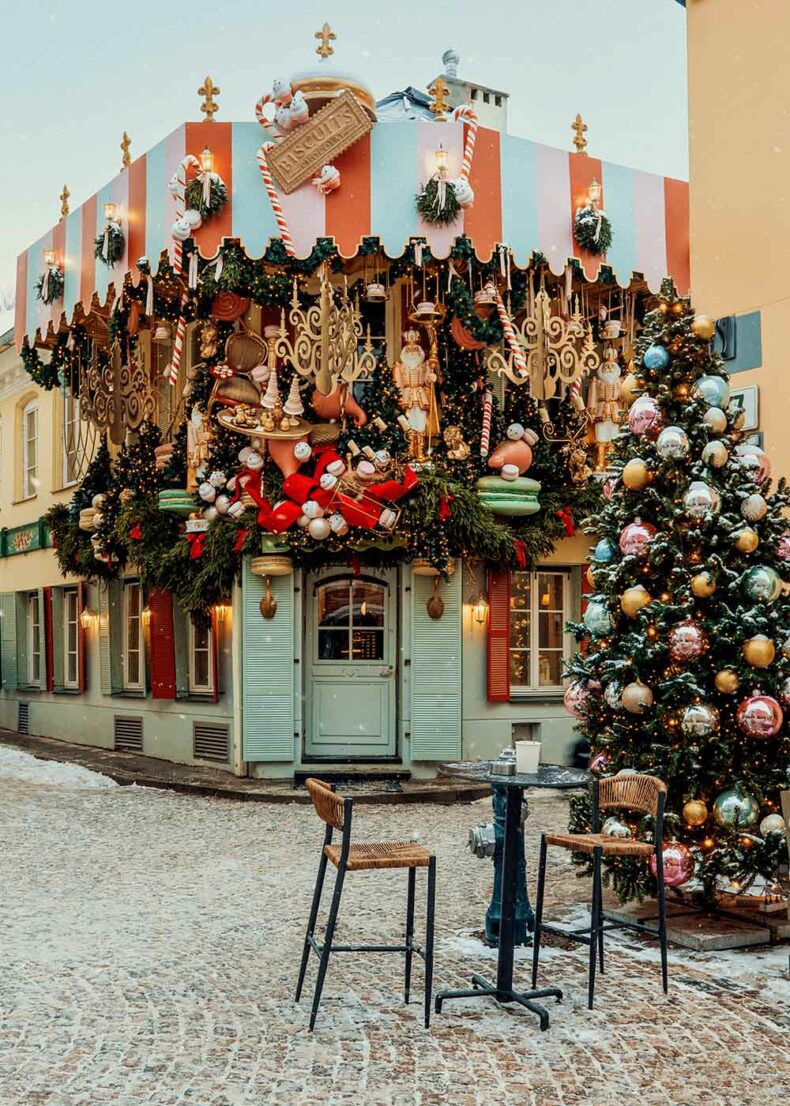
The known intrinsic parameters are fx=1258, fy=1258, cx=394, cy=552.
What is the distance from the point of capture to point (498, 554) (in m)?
13.7

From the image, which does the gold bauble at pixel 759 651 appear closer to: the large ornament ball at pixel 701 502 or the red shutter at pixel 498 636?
the large ornament ball at pixel 701 502

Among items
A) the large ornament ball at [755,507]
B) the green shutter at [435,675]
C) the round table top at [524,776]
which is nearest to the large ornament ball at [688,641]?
the large ornament ball at [755,507]

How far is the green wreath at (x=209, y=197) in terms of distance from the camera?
41.2ft

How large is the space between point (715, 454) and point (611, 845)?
240 centimetres

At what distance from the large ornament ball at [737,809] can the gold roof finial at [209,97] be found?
30.8 ft

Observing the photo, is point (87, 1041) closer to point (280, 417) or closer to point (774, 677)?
point (774, 677)

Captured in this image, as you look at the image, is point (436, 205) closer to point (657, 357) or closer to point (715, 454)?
point (657, 357)

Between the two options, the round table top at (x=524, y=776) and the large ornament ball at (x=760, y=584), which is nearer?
the round table top at (x=524, y=776)

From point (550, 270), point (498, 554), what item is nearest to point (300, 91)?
point (550, 270)

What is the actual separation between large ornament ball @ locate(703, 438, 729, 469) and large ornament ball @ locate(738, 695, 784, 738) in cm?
133

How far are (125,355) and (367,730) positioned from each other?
5.80 meters

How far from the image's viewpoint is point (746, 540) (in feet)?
22.9

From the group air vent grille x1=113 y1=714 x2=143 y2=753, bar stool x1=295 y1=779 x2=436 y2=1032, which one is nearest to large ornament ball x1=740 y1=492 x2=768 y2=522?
bar stool x1=295 y1=779 x2=436 y2=1032

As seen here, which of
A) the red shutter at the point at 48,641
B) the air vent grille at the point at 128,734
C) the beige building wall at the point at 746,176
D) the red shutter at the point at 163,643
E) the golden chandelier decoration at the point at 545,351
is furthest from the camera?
the red shutter at the point at 48,641
